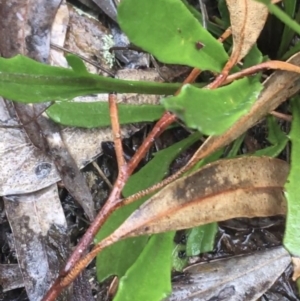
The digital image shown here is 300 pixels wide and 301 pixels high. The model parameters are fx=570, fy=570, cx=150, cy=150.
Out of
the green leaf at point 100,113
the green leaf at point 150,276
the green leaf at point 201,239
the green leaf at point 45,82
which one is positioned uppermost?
the green leaf at point 45,82

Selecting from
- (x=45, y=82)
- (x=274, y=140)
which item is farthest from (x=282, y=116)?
(x=45, y=82)

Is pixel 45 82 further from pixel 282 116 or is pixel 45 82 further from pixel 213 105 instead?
pixel 282 116

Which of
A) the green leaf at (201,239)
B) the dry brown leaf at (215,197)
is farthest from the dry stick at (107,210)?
the green leaf at (201,239)

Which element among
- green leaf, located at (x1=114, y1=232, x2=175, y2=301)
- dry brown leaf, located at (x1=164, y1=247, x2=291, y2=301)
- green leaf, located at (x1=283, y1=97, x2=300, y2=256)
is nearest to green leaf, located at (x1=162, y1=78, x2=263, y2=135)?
green leaf, located at (x1=283, y1=97, x2=300, y2=256)

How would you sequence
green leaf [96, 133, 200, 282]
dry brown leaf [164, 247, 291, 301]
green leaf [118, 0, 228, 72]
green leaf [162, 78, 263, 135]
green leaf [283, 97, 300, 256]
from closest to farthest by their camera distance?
1. green leaf [162, 78, 263, 135]
2. green leaf [118, 0, 228, 72]
3. green leaf [283, 97, 300, 256]
4. green leaf [96, 133, 200, 282]
5. dry brown leaf [164, 247, 291, 301]

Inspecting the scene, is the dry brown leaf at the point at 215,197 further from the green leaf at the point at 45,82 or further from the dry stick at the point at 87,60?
the dry stick at the point at 87,60

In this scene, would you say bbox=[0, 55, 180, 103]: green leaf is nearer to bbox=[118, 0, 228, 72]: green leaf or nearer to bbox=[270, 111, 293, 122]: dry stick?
bbox=[118, 0, 228, 72]: green leaf
